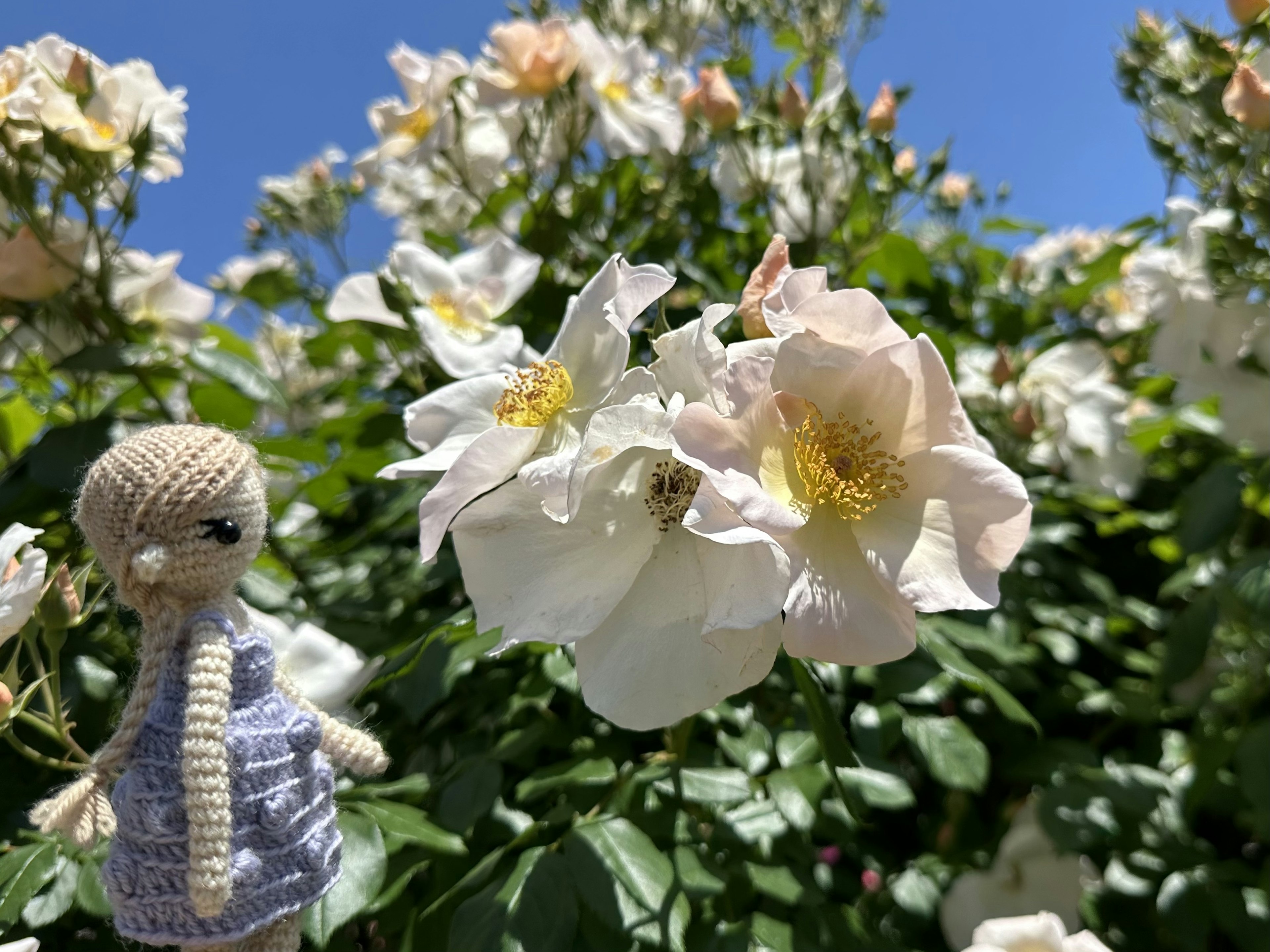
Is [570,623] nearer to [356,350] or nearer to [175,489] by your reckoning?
[175,489]

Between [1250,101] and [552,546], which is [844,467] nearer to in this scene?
[552,546]

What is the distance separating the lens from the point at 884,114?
1539mm

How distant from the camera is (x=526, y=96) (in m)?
1.51

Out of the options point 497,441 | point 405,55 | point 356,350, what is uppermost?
point 405,55

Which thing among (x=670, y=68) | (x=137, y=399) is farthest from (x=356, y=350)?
(x=670, y=68)

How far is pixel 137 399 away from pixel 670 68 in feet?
5.90

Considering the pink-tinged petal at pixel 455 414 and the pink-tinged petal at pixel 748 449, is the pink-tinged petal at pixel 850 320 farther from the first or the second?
the pink-tinged petal at pixel 455 414

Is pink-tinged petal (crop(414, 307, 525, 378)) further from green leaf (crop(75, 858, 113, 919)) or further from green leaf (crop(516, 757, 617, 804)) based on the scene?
green leaf (crop(75, 858, 113, 919))

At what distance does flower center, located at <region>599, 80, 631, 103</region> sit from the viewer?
5.34 feet

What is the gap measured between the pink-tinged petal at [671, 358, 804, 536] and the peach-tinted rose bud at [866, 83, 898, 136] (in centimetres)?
103

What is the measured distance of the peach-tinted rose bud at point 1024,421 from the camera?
1.57 m

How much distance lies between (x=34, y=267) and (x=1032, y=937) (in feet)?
4.97

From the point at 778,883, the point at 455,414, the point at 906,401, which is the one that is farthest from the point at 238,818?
the point at 906,401

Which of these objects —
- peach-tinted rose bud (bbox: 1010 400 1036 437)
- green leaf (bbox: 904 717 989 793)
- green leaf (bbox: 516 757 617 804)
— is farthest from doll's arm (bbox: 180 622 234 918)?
peach-tinted rose bud (bbox: 1010 400 1036 437)
